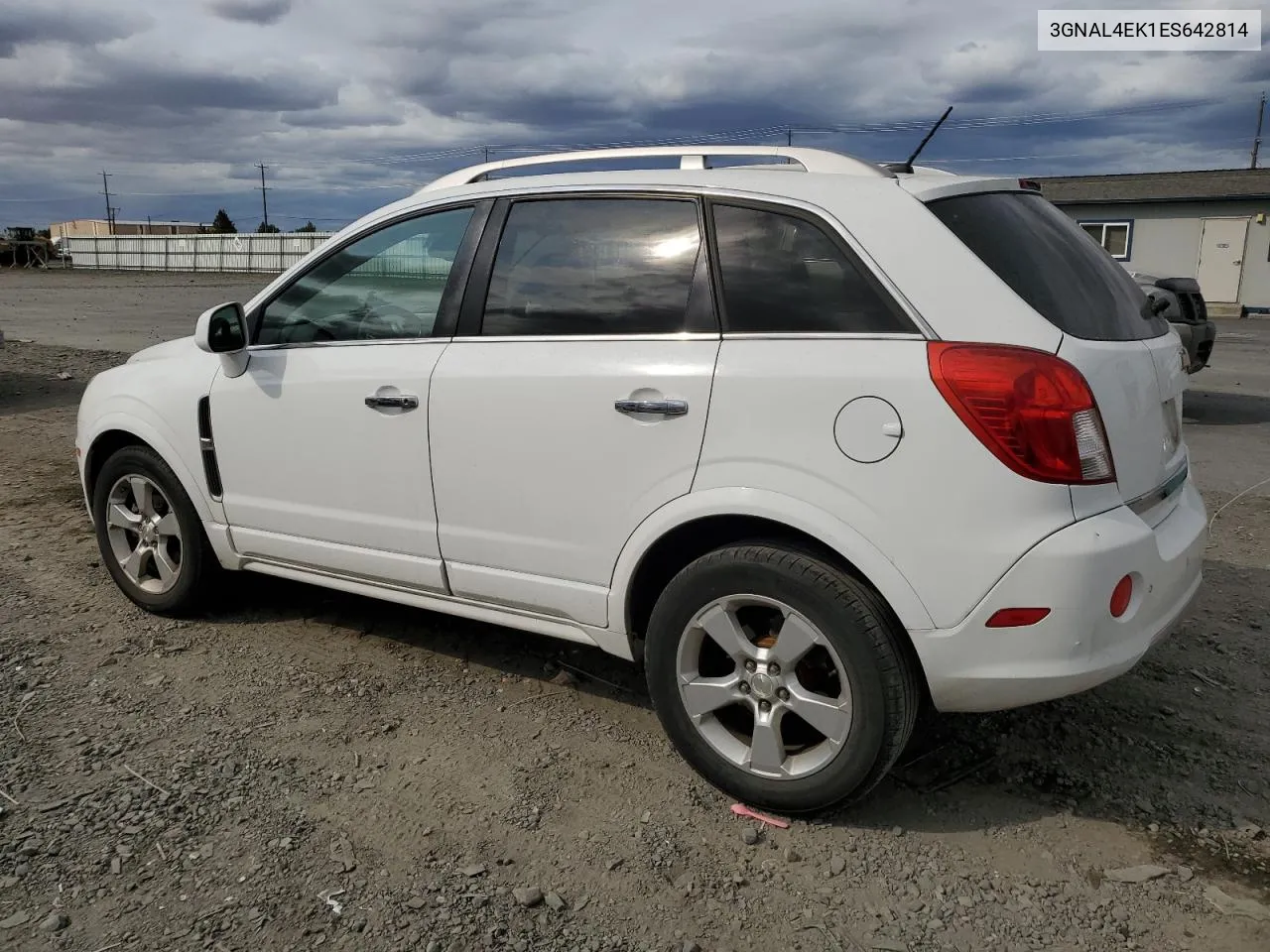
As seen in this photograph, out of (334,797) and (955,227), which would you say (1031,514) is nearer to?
(955,227)

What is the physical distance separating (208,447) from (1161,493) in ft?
11.5

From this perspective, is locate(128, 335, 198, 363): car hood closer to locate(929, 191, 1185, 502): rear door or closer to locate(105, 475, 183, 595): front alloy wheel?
locate(105, 475, 183, 595): front alloy wheel

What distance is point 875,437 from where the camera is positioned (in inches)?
108

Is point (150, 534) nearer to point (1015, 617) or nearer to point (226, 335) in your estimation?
point (226, 335)

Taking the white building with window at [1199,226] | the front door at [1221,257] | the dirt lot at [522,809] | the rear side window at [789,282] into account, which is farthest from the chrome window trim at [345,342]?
the front door at [1221,257]

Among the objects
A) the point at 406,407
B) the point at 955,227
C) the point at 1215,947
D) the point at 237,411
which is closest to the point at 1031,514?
the point at 955,227

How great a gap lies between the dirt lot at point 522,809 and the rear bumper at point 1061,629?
0.53m

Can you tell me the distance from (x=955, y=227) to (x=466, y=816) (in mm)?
2227

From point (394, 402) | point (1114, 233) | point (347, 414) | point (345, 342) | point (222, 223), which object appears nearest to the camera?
point (394, 402)

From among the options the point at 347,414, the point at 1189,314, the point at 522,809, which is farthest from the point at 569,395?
the point at 1189,314

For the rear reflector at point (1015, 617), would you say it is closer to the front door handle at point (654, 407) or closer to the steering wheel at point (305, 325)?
the front door handle at point (654, 407)

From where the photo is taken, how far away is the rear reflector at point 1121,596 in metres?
2.69

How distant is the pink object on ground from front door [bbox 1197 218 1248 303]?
1158 inches

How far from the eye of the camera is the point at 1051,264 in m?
3.00
